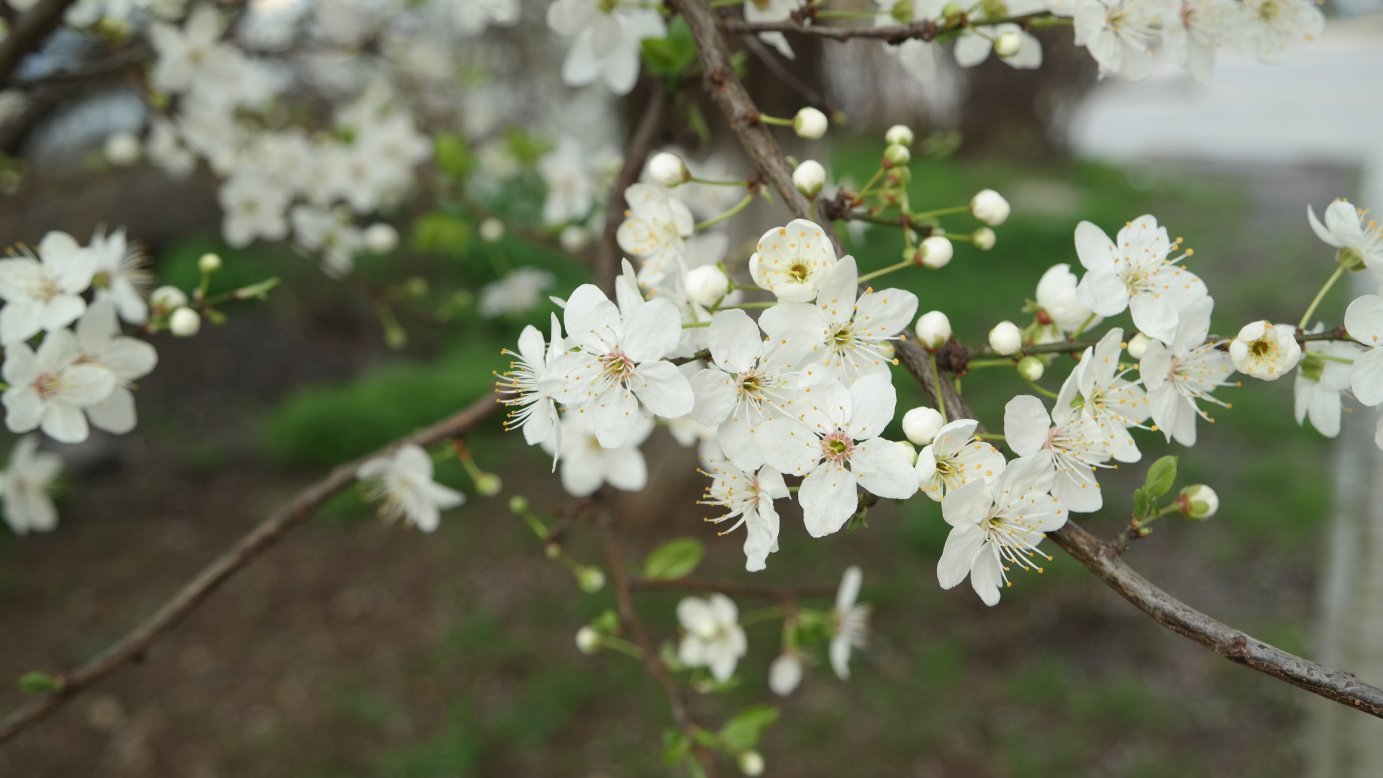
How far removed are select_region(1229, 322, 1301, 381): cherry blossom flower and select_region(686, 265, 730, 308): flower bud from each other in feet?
1.53

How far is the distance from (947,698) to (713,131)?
1938 mm

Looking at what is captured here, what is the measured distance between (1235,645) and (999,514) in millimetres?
203

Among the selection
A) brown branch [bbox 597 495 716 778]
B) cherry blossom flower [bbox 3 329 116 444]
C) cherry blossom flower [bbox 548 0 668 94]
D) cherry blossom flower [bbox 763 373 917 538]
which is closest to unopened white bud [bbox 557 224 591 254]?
cherry blossom flower [bbox 548 0 668 94]

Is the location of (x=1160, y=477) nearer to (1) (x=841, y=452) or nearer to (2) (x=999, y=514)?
(2) (x=999, y=514)

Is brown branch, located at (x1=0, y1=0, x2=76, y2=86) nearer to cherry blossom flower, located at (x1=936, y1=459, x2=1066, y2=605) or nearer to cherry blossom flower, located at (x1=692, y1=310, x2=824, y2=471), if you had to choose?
cherry blossom flower, located at (x1=692, y1=310, x2=824, y2=471)

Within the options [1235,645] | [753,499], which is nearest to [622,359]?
[753,499]

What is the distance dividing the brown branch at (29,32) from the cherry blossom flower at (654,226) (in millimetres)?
1042

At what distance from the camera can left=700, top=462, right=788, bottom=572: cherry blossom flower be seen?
2.97ft

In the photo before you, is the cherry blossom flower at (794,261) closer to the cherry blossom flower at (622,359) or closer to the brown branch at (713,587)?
the cherry blossom flower at (622,359)

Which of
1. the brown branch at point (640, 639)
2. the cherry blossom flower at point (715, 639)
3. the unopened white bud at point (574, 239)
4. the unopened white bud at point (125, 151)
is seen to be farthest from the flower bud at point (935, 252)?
the unopened white bud at point (125, 151)

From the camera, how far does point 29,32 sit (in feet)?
5.33

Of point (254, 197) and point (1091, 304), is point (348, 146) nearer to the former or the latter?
point (254, 197)

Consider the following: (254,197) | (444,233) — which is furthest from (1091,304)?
(254,197)

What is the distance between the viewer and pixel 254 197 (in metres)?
2.28
